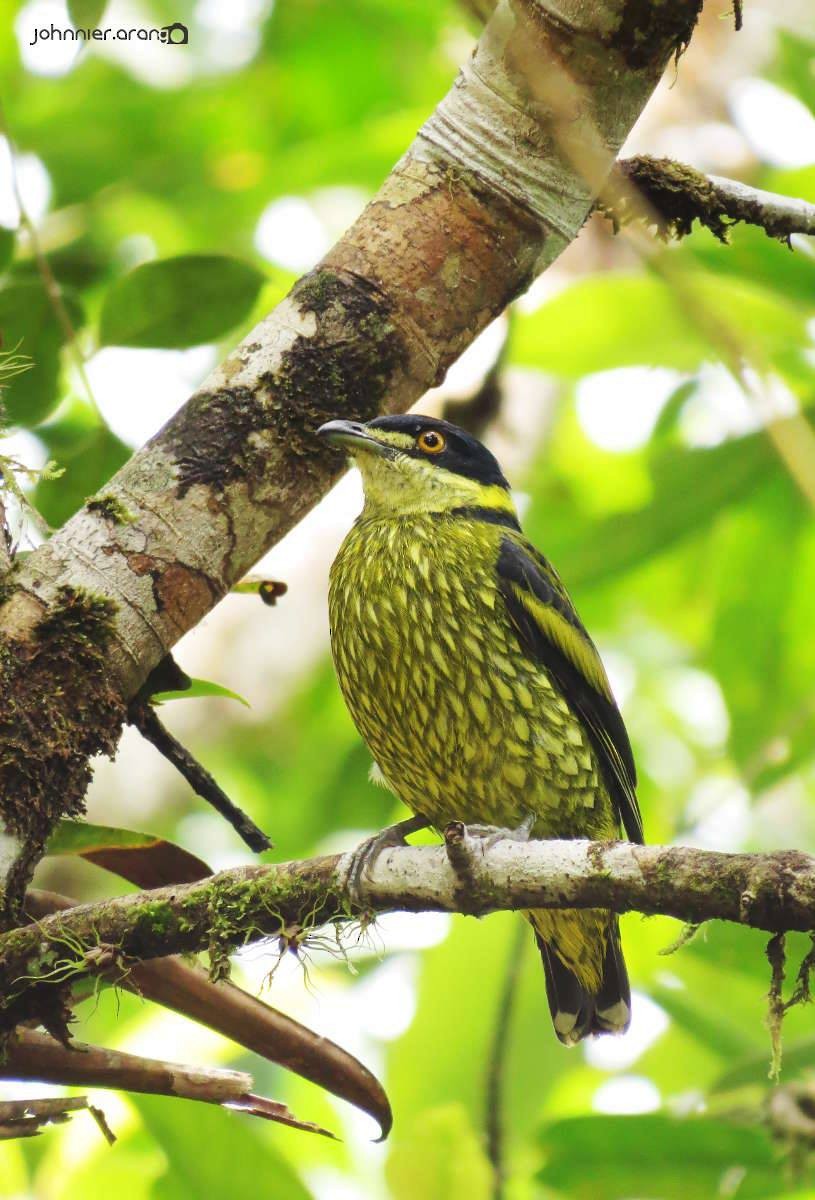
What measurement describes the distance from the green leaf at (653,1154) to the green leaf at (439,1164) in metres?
0.25

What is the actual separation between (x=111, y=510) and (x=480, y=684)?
48.1 inches

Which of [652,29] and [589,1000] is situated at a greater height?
[652,29]

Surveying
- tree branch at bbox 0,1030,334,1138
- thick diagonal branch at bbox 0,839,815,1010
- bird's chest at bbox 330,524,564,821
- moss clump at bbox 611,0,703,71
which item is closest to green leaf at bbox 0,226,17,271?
Result: bird's chest at bbox 330,524,564,821

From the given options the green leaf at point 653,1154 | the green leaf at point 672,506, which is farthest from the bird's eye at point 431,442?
the green leaf at point 653,1154

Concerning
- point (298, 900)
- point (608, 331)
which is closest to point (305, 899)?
point (298, 900)

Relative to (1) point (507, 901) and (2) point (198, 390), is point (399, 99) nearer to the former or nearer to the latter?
(2) point (198, 390)

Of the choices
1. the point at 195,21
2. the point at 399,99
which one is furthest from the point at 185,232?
the point at 195,21

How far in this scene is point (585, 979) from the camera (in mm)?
3881

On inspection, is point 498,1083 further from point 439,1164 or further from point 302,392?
point 302,392

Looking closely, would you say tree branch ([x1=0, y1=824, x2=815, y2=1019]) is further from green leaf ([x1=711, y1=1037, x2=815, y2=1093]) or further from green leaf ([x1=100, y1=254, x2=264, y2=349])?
green leaf ([x1=711, y1=1037, x2=815, y2=1093])

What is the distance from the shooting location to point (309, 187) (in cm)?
574

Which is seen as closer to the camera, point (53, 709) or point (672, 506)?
point (53, 709)

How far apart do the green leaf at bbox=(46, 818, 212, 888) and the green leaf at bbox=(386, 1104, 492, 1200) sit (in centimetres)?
109

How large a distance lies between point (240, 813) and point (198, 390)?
0.84 metres
